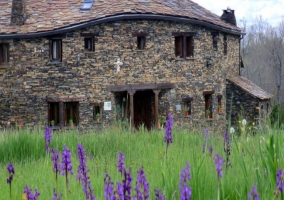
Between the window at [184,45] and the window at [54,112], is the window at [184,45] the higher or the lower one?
the higher one

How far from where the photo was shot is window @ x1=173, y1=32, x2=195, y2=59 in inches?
896

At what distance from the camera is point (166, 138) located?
4.55 m

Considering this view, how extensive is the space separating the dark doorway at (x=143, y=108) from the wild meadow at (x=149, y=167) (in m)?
11.9

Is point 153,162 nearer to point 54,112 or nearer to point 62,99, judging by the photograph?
point 62,99

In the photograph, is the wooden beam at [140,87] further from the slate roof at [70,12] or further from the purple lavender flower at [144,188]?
the purple lavender flower at [144,188]

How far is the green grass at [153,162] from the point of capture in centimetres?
460

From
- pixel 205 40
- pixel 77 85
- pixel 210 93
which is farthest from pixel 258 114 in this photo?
pixel 77 85

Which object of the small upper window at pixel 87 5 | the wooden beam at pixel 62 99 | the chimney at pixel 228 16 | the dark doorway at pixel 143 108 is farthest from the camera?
the chimney at pixel 228 16

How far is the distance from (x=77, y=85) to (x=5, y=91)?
9.49 ft

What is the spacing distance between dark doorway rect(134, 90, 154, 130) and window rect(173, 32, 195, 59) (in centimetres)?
225

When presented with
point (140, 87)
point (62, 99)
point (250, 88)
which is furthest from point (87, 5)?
point (250, 88)

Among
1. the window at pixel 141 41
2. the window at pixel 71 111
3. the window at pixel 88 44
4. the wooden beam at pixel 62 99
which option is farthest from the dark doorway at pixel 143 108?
the window at pixel 88 44

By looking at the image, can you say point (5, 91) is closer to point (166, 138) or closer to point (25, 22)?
point (25, 22)

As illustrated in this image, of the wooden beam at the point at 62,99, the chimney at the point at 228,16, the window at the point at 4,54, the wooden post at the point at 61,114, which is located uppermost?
the chimney at the point at 228,16
